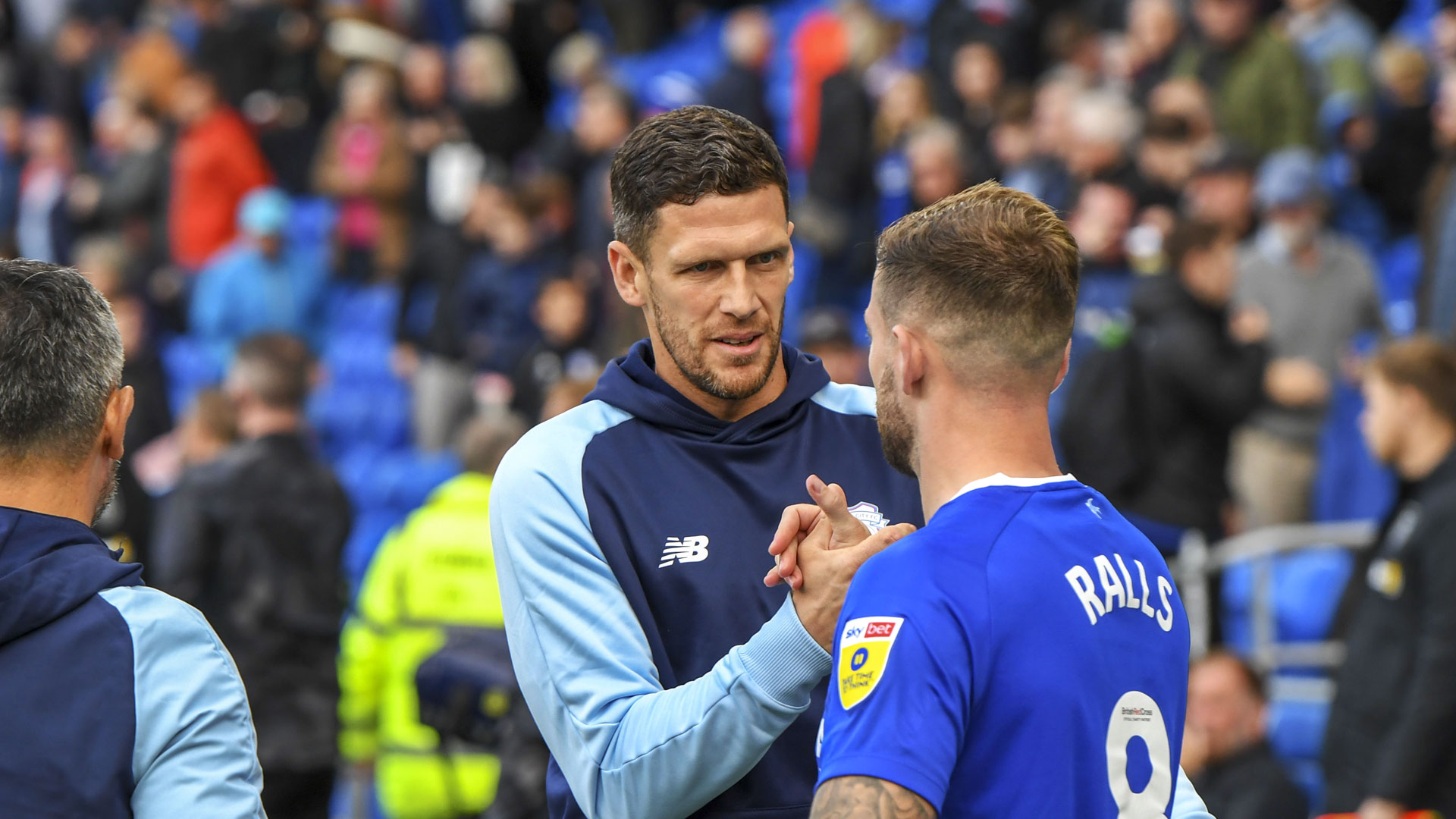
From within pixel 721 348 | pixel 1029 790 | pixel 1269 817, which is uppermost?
pixel 721 348

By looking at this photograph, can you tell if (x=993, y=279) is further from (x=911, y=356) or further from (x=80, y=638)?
(x=80, y=638)

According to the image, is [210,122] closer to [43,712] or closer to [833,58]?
[833,58]

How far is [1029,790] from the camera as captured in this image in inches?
87.3

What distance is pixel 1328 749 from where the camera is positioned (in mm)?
5922

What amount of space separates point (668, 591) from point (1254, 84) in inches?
357

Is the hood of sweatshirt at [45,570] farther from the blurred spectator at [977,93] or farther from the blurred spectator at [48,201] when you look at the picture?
the blurred spectator at [48,201]

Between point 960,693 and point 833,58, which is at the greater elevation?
point 833,58

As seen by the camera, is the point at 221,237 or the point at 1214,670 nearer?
the point at 1214,670

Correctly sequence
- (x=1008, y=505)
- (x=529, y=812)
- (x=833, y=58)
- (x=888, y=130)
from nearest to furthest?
(x=1008, y=505) < (x=529, y=812) < (x=888, y=130) < (x=833, y=58)

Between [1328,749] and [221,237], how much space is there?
1125cm

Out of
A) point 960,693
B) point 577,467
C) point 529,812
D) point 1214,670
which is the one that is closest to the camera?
point 960,693

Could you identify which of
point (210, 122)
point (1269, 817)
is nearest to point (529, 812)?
point (1269, 817)

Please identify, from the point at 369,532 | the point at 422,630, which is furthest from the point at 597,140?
the point at 422,630

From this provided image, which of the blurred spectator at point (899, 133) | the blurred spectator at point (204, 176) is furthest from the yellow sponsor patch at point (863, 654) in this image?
the blurred spectator at point (204, 176)
